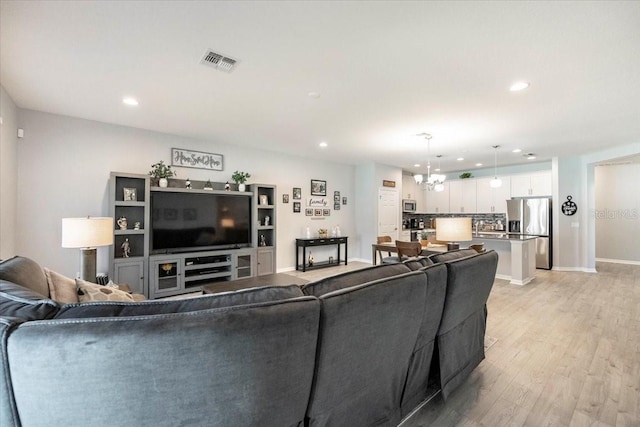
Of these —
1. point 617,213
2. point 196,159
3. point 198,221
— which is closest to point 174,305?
point 198,221

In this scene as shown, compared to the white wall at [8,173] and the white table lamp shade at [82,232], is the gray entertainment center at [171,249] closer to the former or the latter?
the white wall at [8,173]

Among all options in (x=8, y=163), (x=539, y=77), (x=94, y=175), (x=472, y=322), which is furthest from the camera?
(x=94, y=175)

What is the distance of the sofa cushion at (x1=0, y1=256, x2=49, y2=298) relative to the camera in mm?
1469

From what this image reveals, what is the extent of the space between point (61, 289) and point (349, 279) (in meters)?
1.74

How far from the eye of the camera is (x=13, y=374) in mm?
846

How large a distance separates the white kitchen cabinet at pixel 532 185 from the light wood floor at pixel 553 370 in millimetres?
3339

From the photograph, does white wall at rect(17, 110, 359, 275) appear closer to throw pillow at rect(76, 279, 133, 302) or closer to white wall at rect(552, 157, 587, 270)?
throw pillow at rect(76, 279, 133, 302)

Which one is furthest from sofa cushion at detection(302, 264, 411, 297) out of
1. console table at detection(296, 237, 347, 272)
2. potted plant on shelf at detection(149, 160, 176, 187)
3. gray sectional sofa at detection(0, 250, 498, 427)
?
console table at detection(296, 237, 347, 272)

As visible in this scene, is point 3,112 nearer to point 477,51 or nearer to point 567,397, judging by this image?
point 477,51

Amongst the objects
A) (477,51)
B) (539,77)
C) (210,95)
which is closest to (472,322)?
(477,51)

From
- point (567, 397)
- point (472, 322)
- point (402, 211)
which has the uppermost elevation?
point (402, 211)

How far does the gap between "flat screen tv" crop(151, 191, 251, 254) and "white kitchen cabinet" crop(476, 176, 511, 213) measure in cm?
627

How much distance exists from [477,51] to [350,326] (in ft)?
7.74

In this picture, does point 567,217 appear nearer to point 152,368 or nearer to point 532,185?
point 532,185
